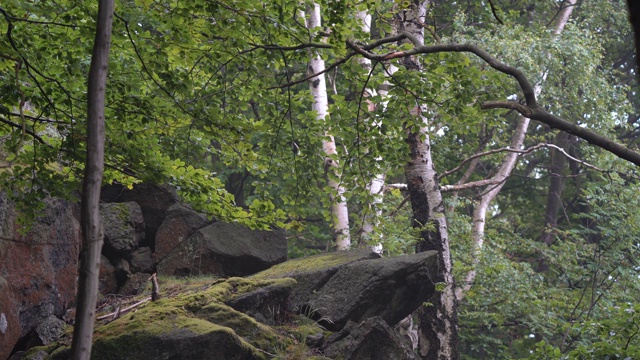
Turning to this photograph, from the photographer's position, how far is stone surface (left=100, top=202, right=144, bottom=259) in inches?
386

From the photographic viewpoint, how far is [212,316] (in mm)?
7184

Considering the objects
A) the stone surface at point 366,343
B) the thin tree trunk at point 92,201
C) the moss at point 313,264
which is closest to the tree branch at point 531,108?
the stone surface at point 366,343

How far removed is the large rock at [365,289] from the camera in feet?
27.8

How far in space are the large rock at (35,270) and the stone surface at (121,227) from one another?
972 millimetres

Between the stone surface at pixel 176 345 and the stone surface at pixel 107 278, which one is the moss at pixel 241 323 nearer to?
the stone surface at pixel 176 345

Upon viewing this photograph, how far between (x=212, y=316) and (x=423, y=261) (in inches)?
113

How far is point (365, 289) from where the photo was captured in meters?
8.53

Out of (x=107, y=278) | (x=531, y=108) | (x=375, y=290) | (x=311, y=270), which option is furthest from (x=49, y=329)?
(x=531, y=108)

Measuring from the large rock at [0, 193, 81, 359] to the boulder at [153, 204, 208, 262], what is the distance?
1854 millimetres

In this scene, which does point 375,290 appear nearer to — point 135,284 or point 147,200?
point 135,284

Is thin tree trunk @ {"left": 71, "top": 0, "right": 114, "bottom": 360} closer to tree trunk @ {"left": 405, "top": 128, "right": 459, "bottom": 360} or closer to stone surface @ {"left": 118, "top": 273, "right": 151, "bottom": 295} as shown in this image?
tree trunk @ {"left": 405, "top": 128, "right": 459, "bottom": 360}

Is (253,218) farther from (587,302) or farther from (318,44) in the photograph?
(587,302)

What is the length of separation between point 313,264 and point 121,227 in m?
2.79

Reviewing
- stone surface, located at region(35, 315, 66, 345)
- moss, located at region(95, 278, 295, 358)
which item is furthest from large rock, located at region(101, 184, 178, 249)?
stone surface, located at region(35, 315, 66, 345)
